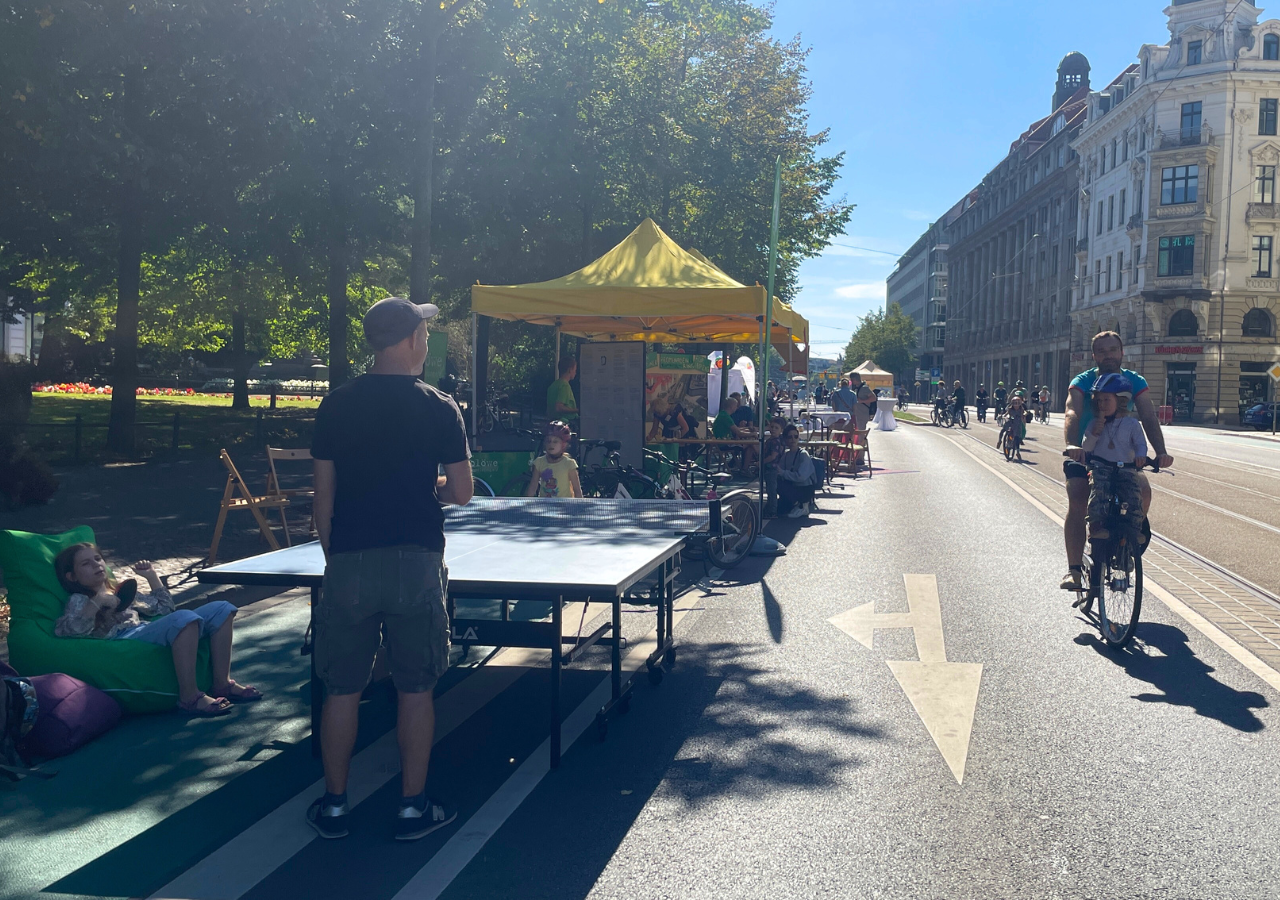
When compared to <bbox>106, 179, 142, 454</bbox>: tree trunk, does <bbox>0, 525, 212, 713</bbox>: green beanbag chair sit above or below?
below

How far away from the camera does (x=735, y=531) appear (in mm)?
10039

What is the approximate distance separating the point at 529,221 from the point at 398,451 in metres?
21.5

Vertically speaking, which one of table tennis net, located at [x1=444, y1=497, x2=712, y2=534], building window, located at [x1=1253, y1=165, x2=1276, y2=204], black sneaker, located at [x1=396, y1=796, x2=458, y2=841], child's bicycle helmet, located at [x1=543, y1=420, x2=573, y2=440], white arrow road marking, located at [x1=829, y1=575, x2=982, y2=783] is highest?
building window, located at [x1=1253, y1=165, x2=1276, y2=204]

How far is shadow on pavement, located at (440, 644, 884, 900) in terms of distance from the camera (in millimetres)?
3641

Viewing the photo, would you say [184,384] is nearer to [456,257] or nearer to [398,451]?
[456,257]

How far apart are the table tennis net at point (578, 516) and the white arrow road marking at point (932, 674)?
134 cm

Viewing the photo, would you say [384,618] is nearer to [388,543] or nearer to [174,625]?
[388,543]

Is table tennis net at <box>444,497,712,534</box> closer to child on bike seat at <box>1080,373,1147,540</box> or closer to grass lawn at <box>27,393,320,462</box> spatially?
child on bike seat at <box>1080,373,1147,540</box>

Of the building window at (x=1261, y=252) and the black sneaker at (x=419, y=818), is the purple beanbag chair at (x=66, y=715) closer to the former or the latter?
the black sneaker at (x=419, y=818)

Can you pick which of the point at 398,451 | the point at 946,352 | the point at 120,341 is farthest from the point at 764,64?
the point at 946,352

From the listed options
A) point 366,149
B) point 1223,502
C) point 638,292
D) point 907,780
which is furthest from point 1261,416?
point 907,780

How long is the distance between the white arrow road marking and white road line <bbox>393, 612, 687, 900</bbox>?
1617 mm

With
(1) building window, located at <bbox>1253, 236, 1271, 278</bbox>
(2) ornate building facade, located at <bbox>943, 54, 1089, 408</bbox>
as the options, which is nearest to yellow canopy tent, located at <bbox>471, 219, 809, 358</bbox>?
(1) building window, located at <bbox>1253, 236, 1271, 278</bbox>

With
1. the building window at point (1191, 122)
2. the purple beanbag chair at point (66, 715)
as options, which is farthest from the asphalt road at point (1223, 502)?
the building window at point (1191, 122)
